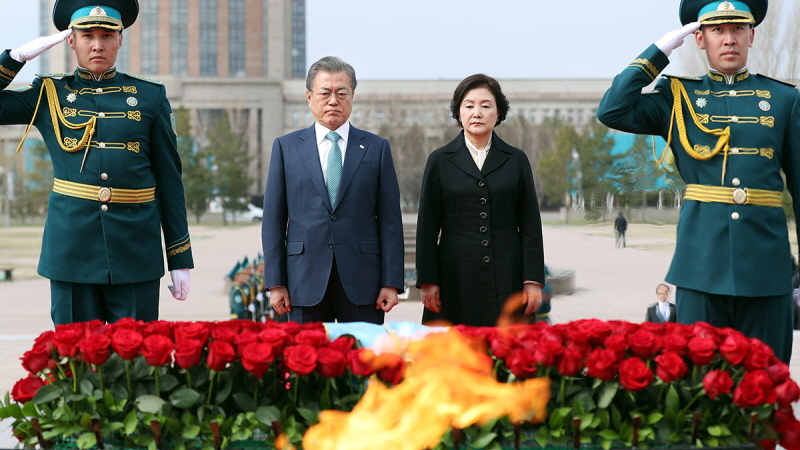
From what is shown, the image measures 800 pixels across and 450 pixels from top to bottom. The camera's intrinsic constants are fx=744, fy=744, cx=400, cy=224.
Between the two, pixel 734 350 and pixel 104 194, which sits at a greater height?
pixel 104 194

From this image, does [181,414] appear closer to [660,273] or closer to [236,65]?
[660,273]

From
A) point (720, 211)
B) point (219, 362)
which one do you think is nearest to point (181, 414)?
point (219, 362)

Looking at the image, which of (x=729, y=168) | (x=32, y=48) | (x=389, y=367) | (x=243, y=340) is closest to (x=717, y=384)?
(x=389, y=367)

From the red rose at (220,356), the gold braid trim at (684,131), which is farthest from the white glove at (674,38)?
the red rose at (220,356)

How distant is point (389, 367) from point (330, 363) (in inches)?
6.2

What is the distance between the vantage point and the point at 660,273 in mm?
14523

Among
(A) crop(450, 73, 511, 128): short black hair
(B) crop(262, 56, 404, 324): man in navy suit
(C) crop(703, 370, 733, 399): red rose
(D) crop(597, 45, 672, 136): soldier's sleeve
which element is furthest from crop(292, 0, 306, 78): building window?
(C) crop(703, 370, 733, 399): red rose

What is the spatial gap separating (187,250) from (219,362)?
1191 millimetres

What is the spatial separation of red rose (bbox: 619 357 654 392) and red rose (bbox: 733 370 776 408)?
0.22m

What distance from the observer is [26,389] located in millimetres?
2045

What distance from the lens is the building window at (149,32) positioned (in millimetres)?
61125

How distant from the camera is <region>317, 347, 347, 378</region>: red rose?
1979mm

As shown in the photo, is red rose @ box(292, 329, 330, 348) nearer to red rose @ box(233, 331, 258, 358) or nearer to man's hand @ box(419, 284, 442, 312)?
red rose @ box(233, 331, 258, 358)

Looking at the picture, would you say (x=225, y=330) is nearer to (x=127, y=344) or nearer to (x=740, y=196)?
(x=127, y=344)
